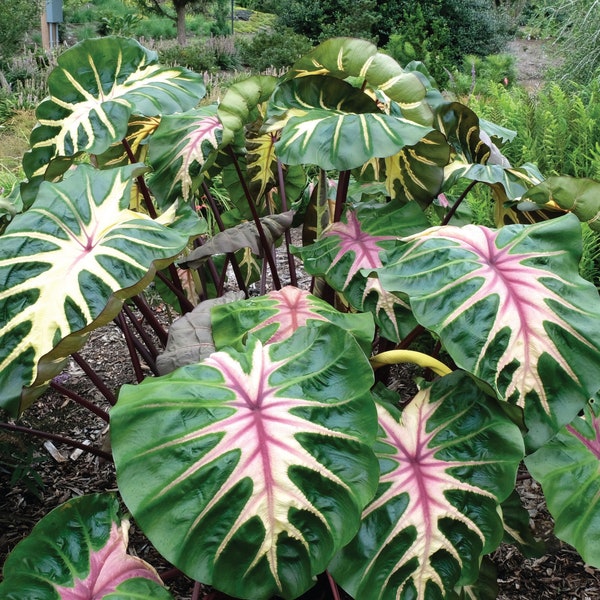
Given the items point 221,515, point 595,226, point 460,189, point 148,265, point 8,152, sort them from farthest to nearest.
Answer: point 8,152
point 460,189
point 595,226
point 148,265
point 221,515

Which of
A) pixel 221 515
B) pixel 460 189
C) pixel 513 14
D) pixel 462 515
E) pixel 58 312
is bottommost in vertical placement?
pixel 513 14

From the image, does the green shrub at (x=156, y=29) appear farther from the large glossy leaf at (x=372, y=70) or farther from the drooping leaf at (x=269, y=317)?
the drooping leaf at (x=269, y=317)

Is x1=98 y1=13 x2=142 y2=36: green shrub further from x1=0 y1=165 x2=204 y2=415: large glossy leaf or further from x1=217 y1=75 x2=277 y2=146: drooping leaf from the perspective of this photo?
x1=0 y1=165 x2=204 y2=415: large glossy leaf

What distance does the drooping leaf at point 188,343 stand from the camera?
3.94 ft

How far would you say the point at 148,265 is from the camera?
1.04 m

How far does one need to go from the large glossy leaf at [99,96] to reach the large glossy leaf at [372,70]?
33 cm

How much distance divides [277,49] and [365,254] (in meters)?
9.02

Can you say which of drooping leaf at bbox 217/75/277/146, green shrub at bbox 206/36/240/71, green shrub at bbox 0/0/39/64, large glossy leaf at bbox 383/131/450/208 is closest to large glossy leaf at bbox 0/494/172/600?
drooping leaf at bbox 217/75/277/146

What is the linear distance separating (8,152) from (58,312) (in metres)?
5.23

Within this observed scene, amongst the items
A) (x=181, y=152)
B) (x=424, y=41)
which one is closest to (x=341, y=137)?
(x=181, y=152)

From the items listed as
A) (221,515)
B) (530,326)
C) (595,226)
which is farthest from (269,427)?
(595,226)

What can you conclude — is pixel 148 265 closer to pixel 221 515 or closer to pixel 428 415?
pixel 221 515

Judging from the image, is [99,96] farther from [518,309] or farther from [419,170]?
[518,309]

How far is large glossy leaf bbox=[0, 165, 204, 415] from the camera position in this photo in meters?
0.96
